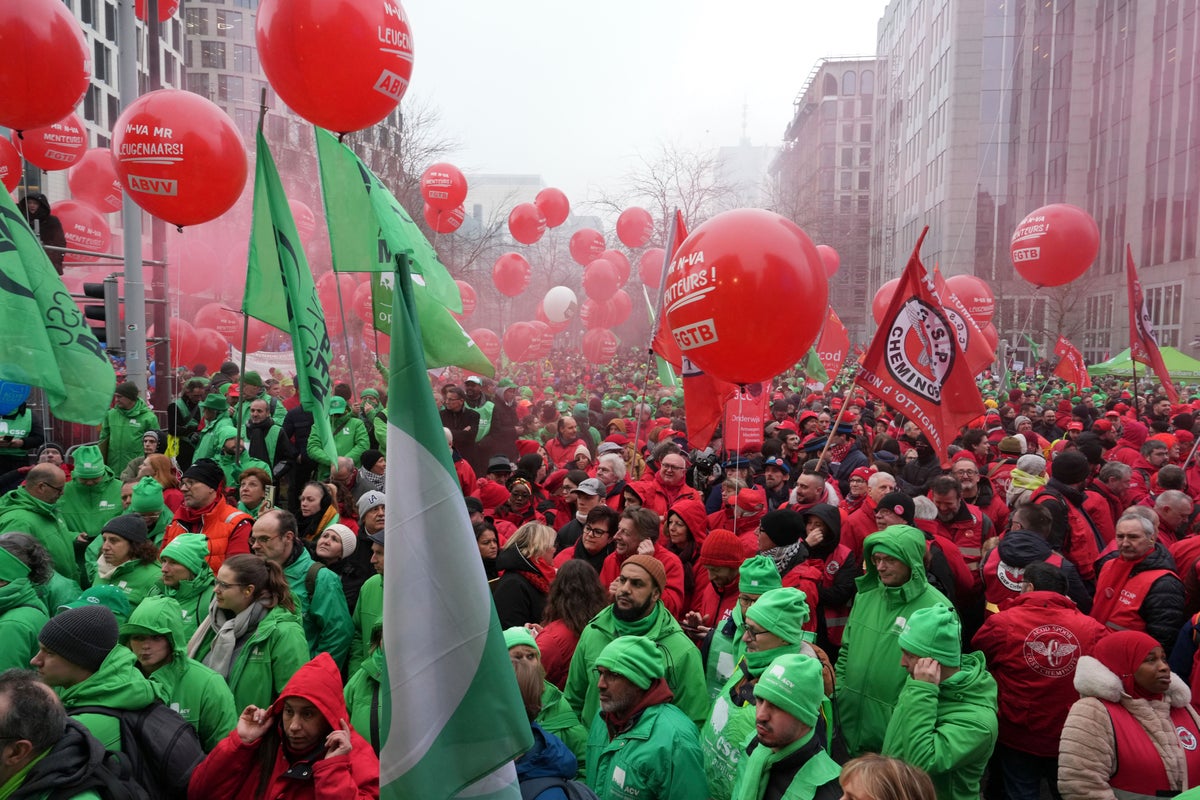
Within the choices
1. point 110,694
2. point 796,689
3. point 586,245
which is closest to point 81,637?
point 110,694

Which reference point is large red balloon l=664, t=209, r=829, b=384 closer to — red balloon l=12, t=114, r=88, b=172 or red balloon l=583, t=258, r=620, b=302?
red balloon l=12, t=114, r=88, b=172

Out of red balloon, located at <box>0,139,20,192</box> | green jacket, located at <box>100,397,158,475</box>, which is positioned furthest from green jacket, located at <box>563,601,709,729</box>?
red balloon, located at <box>0,139,20,192</box>

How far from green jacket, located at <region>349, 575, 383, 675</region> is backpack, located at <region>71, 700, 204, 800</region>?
1.60 metres

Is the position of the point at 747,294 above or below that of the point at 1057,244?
below

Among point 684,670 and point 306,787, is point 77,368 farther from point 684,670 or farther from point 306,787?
point 684,670

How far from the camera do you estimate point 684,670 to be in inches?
163

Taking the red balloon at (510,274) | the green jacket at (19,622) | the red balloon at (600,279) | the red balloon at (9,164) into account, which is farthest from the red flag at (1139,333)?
the red balloon at (510,274)

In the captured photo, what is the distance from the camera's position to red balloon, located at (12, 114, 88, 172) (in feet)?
41.6

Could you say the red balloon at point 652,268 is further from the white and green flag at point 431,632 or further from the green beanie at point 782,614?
the white and green flag at point 431,632

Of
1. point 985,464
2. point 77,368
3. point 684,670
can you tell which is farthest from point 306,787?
point 985,464

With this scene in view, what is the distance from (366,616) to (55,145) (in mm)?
11326

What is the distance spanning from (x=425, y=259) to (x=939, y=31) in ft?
198

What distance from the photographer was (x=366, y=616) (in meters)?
5.00

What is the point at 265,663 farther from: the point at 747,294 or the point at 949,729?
the point at 747,294
